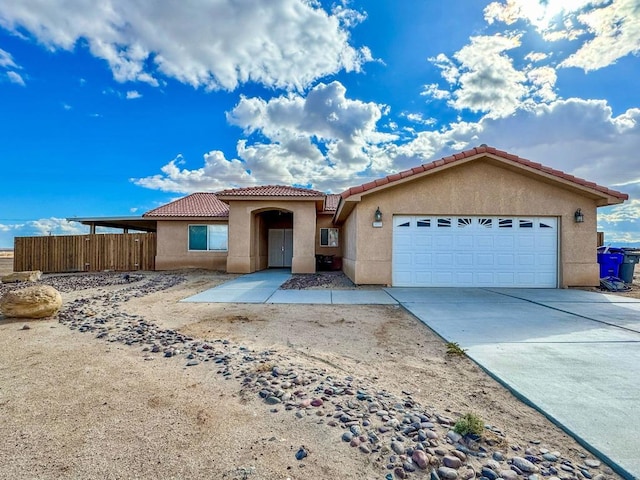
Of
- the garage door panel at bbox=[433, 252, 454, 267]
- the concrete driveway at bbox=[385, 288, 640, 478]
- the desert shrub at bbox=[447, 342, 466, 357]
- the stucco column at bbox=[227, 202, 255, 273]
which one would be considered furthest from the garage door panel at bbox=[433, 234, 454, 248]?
the stucco column at bbox=[227, 202, 255, 273]

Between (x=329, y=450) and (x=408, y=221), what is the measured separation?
30.5 feet

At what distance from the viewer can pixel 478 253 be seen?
10.8 meters

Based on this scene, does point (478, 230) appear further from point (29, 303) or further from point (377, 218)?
point (29, 303)

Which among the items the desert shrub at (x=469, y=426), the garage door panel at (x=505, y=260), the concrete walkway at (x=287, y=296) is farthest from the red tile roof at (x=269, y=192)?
the desert shrub at (x=469, y=426)

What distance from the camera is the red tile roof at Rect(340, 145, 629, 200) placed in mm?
10141

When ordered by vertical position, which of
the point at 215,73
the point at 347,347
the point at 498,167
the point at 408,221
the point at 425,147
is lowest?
the point at 347,347

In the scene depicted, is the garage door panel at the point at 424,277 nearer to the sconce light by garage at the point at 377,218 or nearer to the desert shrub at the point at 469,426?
the sconce light by garage at the point at 377,218

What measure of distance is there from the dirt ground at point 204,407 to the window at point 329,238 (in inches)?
507

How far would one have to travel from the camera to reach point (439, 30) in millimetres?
10945

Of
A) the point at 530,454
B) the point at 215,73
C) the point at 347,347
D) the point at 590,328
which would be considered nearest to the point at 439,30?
the point at 215,73

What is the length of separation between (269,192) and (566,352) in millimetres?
12815

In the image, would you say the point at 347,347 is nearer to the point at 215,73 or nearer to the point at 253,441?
the point at 253,441

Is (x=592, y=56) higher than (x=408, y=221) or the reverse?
higher

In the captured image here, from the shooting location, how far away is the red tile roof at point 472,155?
33.3ft
